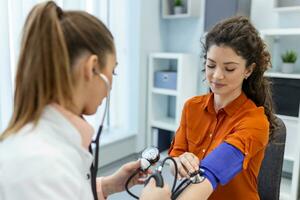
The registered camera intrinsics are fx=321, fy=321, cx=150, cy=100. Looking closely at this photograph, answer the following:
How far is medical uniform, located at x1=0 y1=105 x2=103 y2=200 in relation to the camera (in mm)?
554

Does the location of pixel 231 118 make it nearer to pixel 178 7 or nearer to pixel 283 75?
pixel 283 75

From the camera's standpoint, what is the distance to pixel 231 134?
3.46 feet

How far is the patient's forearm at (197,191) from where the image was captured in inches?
35.5

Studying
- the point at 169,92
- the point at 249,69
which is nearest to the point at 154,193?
the point at 249,69

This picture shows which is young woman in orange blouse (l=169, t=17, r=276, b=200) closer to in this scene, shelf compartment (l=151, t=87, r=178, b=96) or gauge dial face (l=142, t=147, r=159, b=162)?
gauge dial face (l=142, t=147, r=159, b=162)

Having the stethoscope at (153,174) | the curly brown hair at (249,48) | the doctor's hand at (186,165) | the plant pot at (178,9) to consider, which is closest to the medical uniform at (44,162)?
the stethoscope at (153,174)

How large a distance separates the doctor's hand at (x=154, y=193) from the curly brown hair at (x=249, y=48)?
0.55 m

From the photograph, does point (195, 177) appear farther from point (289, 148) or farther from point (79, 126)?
point (289, 148)

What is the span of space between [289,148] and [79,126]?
207 centimetres

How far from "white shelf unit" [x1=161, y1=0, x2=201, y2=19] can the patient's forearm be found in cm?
210

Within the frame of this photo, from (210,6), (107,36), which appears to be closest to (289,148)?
(210,6)

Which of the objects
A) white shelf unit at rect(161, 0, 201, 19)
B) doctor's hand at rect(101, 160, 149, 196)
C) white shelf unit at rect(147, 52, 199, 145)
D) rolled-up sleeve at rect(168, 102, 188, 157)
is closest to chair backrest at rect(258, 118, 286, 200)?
rolled-up sleeve at rect(168, 102, 188, 157)

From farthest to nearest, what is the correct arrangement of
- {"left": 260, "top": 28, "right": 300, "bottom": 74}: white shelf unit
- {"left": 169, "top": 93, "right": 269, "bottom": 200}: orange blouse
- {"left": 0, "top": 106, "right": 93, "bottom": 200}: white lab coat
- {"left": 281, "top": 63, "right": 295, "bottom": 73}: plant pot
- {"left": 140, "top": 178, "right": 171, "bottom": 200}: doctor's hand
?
{"left": 260, "top": 28, "right": 300, "bottom": 74}: white shelf unit
{"left": 281, "top": 63, "right": 295, "bottom": 73}: plant pot
{"left": 169, "top": 93, "right": 269, "bottom": 200}: orange blouse
{"left": 140, "top": 178, "right": 171, "bottom": 200}: doctor's hand
{"left": 0, "top": 106, "right": 93, "bottom": 200}: white lab coat

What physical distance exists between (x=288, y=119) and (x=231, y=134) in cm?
147
